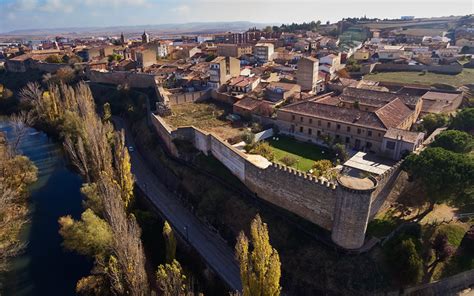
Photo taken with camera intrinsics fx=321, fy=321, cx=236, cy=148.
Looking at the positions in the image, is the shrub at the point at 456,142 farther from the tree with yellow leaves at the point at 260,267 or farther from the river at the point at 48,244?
the river at the point at 48,244

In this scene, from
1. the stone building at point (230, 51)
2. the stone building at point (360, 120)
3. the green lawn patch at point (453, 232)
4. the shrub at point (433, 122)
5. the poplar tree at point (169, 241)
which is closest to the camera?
the green lawn patch at point (453, 232)

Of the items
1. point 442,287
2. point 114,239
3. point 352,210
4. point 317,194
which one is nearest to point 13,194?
point 114,239

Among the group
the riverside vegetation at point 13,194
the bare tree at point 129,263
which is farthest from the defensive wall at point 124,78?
the bare tree at point 129,263

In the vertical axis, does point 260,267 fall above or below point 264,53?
below

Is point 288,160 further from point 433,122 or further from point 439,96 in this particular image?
point 439,96

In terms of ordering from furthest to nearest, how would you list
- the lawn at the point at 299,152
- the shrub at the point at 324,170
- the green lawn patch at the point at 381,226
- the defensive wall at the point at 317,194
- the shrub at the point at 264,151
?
the shrub at the point at 264,151
the lawn at the point at 299,152
the shrub at the point at 324,170
the green lawn patch at the point at 381,226
the defensive wall at the point at 317,194

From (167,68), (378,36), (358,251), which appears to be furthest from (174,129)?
(378,36)

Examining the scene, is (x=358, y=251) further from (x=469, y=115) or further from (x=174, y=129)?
(x=174, y=129)
